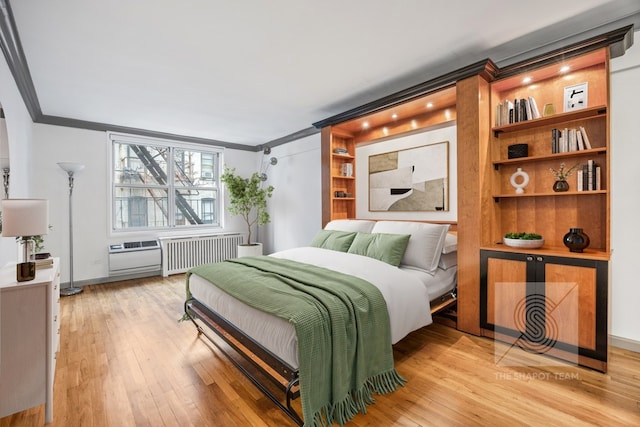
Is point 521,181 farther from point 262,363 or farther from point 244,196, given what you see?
point 244,196

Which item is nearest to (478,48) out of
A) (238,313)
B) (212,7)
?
(212,7)

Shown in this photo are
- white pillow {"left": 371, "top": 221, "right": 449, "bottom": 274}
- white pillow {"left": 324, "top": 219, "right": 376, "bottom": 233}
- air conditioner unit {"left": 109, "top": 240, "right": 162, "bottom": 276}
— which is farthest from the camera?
air conditioner unit {"left": 109, "top": 240, "right": 162, "bottom": 276}

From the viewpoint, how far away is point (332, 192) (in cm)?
422

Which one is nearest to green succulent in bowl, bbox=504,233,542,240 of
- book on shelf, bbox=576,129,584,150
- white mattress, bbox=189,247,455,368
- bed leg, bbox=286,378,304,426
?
white mattress, bbox=189,247,455,368

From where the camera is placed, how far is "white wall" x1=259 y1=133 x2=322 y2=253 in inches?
197

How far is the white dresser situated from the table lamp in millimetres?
78

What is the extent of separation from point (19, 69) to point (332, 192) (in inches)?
135

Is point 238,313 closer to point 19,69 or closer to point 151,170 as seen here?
point 19,69

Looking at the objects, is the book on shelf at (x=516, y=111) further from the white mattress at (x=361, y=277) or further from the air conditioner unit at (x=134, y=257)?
the air conditioner unit at (x=134, y=257)

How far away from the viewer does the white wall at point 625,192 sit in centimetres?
233

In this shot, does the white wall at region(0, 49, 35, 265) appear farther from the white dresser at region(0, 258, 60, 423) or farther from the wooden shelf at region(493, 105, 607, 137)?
the wooden shelf at region(493, 105, 607, 137)

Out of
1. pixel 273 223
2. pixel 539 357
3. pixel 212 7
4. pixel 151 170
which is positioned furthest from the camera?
pixel 273 223

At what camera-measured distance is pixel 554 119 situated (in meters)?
2.52

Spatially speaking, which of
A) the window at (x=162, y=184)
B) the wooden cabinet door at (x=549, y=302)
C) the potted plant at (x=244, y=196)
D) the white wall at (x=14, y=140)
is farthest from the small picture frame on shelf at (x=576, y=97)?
the window at (x=162, y=184)
